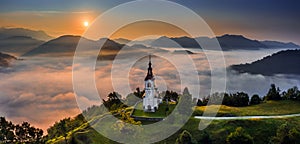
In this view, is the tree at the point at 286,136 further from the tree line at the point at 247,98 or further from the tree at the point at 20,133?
the tree at the point at 20,133

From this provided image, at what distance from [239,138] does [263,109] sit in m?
11.8

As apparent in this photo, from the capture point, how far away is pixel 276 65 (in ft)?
330

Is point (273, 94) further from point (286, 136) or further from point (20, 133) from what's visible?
point (20, 133)

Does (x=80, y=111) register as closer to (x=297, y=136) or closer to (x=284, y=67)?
(x=297, y=136)

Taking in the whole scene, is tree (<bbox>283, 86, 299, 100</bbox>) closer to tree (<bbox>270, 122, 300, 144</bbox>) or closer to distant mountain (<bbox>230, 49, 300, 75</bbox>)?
tree (<bbox>270, 122, 300, 144</bbox>)

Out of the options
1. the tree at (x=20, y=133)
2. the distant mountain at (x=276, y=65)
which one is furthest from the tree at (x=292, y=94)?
the distant mountain at (x=276, y=65)

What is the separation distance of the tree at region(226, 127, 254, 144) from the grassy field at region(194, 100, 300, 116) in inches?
280

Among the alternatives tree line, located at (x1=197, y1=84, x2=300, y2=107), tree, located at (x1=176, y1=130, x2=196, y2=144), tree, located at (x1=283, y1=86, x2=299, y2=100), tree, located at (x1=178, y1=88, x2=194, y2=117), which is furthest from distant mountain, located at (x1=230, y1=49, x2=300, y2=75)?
tree, located at (x1=176, y1=130, x2=196, y2=144)

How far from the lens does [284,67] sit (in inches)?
3871

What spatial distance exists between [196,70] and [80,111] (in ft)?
81.0

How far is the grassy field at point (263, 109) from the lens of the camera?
135 feet

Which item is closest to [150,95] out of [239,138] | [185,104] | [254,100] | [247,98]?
→ [185,104]

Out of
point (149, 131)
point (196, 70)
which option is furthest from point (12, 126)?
point (196, 70)

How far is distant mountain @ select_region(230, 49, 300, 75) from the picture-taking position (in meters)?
97.1
